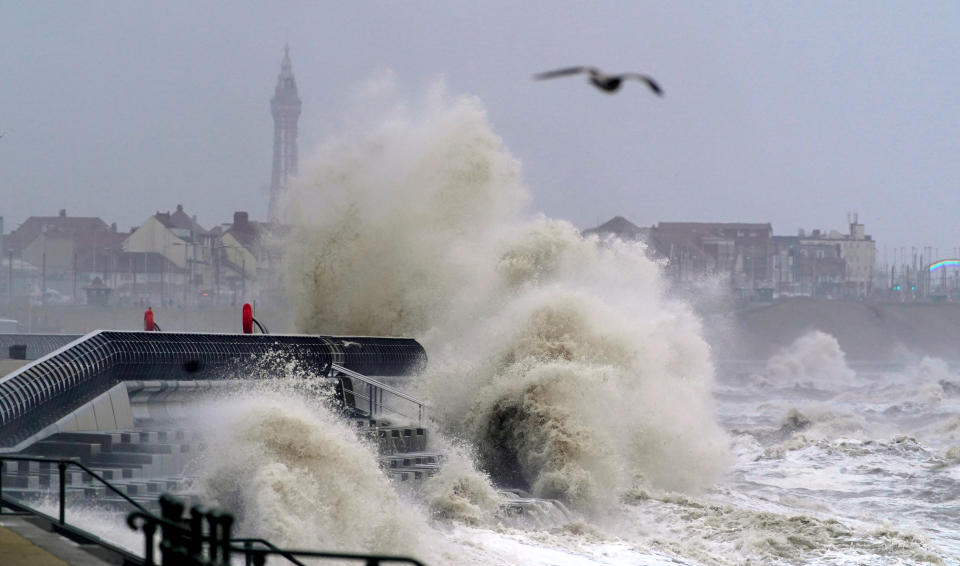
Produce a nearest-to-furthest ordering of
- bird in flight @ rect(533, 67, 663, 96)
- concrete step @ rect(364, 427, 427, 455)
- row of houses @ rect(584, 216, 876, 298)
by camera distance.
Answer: bird in flight @ rect(533, 67, 663, 96) → concrete step @ rect(364, 427, 427, 455) → row of houses @ rect(584, 216, 876, 298)

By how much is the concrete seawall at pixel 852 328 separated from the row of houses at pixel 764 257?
5.08 metres

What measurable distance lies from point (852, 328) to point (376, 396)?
3316 inches

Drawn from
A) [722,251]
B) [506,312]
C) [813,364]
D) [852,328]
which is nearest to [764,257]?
[722,251]

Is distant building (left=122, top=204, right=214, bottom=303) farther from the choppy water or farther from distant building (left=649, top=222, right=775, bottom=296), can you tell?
the choppy water

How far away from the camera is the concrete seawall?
9238 centimetres

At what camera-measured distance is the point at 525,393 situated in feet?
67.5

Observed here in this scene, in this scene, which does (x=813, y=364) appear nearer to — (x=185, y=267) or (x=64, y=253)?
(x=185, y=267)

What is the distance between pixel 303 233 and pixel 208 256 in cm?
5665

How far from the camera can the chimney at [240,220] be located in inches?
3524

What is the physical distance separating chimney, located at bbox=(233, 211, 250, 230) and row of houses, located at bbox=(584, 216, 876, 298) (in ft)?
97.2

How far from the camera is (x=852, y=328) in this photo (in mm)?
98438

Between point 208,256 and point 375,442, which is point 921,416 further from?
point 208,256

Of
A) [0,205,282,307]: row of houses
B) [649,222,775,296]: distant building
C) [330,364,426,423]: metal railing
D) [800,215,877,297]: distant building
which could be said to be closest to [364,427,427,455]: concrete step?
[330,364,426,423]: metal railing

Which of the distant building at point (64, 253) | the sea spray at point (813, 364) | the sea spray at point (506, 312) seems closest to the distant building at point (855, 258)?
the sea spray at point (813, 364)
